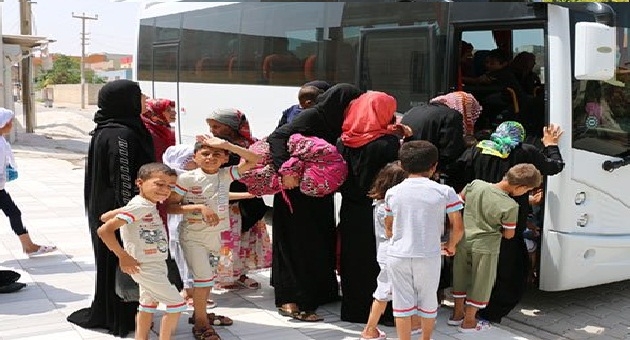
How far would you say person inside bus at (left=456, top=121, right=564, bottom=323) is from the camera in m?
4.84

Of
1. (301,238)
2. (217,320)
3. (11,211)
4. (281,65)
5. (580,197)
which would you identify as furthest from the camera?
(281,65)

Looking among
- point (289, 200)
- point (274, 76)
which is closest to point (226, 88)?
point (274, 76)

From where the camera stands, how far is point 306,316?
495 centimetres

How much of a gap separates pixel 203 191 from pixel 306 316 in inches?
51.6

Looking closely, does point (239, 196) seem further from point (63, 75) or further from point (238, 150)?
point (63, 75)

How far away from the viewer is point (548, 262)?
518cm

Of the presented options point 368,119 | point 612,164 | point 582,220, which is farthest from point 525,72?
point 368,119

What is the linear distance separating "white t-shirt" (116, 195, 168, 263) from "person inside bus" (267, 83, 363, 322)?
105 centimetres

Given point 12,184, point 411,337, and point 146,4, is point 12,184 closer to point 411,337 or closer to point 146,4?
point 146,4

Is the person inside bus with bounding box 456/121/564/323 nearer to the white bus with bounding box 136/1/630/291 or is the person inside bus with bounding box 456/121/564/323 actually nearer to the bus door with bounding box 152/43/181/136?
the white bus with bounding box 136/1/630/291

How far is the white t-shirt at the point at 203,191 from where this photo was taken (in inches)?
171

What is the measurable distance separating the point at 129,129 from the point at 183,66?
20.3 feet

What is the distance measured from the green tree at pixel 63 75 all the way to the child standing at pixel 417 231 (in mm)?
77262

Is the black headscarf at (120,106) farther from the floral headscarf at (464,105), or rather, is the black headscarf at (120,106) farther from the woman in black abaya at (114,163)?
the floral headscarf at (464,105)
